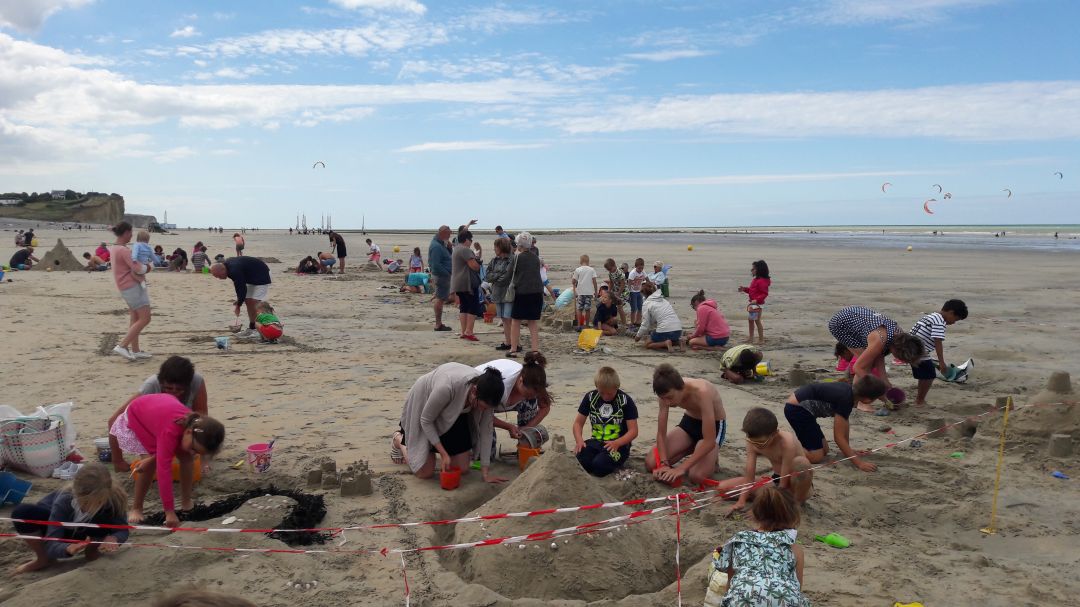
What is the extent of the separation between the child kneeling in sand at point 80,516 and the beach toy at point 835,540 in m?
4.20

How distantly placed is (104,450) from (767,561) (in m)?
4.94

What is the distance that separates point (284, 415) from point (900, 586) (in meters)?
5.40

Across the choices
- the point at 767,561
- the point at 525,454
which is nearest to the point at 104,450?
the point at 525,454

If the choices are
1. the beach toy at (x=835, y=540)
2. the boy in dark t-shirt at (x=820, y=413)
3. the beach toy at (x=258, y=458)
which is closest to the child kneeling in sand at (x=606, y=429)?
the boy in dark t-shirt at (x=820, y=413)

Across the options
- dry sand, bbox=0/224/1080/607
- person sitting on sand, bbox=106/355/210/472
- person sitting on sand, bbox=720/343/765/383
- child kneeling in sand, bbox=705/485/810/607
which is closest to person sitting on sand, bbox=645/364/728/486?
dry sand, bbox=0/224/1080/607

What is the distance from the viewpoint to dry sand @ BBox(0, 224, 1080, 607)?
3.85 metres

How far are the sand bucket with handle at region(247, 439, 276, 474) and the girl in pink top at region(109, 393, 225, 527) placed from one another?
0.62m

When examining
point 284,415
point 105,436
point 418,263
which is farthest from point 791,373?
point 418,263

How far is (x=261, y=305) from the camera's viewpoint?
10789 mm

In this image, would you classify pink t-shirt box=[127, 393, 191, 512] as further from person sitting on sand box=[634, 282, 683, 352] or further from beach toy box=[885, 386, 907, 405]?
person sitting on sand box=[634, 282, 683, 352]

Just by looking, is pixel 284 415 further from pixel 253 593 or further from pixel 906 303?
pixel 906 303

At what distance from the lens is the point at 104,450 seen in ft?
17.7

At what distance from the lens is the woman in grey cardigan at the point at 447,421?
16.9 feet

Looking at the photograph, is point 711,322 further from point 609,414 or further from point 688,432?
point 609,414
